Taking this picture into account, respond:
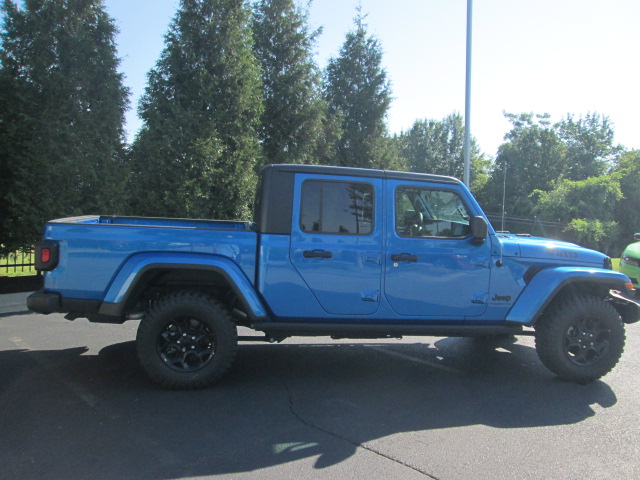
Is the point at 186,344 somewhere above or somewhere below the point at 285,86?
below

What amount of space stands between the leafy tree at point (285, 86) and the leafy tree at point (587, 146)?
114ft

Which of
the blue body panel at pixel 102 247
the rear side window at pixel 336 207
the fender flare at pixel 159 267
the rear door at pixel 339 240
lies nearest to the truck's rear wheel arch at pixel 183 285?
the fender flare at pixel 159 267

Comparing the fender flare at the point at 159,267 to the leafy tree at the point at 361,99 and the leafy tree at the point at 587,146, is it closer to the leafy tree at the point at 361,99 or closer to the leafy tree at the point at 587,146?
the leafy tree at the point at 361,99

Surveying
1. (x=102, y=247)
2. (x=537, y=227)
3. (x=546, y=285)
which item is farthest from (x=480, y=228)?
(x=537, y=227)

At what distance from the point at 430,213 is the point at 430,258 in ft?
1.59

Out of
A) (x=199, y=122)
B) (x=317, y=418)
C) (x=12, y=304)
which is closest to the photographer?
(x=317, y=418)

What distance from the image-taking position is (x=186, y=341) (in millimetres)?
4461

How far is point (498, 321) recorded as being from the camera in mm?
4820

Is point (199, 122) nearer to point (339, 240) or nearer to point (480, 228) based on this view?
point (339, 240)

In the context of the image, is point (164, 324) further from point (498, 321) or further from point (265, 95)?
point (265, 95)

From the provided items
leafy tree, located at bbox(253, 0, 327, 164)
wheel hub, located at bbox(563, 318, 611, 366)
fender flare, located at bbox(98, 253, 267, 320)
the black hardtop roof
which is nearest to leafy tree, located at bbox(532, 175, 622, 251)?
leafy tree, located at bbox(253, 0, 327, 164)

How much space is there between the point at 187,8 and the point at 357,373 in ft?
29.9

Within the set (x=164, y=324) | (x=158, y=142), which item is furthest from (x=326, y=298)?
(x=158, y=142)

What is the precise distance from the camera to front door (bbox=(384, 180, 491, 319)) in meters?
4.63
